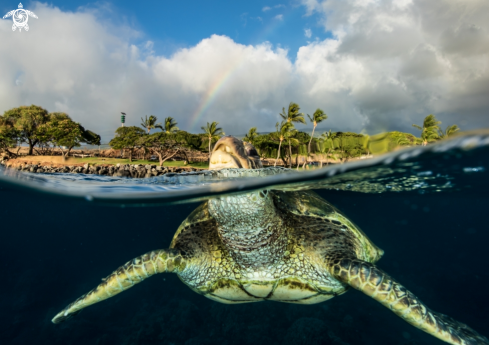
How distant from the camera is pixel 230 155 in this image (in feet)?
9.62

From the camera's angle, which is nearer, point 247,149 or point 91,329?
point 247,149

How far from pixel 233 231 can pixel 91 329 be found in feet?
23.9

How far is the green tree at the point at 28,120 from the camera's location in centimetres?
2879

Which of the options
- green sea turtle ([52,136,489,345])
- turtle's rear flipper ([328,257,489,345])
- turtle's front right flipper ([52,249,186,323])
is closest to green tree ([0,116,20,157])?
turtle's front right flipper ([52,249,186,323])

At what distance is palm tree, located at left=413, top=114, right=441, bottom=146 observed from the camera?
377 centimetres

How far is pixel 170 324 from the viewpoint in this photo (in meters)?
6.93

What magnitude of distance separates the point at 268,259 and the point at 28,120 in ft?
132

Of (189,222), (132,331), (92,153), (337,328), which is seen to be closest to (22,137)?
(92,153)

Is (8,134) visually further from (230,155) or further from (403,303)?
(403,303)

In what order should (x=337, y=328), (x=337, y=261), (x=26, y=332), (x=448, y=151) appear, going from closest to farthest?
1. (x=337, y=261)
2. (x=448, y=151)
3. (x=337, y=328)
4. (x=26, y=332)

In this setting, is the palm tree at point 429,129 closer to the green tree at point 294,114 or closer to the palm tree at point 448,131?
A: the palm tree at point 448,131

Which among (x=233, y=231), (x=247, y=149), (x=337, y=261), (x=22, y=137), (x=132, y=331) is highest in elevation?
(x=22, y=137)

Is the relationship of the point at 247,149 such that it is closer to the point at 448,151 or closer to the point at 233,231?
the point at 233,231

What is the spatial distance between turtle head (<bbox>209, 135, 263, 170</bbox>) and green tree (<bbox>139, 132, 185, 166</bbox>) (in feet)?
111
